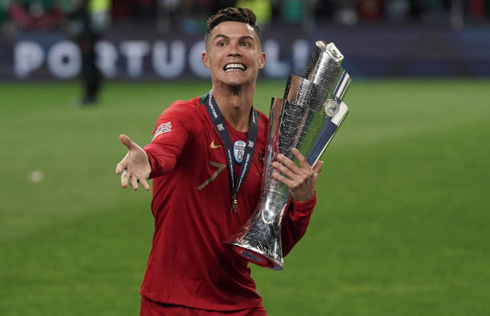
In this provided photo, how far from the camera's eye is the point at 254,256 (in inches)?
165

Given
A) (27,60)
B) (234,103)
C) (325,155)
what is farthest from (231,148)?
(27,60)

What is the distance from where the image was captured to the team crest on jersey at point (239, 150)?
4406 mm

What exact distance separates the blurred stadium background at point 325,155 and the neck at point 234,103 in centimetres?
300

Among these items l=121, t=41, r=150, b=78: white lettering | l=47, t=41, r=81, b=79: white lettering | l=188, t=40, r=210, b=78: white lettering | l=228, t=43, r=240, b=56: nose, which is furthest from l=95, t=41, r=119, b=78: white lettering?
l=228, t=43, r=240, b=56: nose

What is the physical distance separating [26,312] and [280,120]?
3612 mm

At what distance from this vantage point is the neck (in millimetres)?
4438

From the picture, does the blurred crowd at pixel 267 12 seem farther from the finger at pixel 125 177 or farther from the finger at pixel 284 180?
the finger at pixel 125 177

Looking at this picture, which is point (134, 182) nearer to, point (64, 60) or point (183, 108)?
point (183, 108)


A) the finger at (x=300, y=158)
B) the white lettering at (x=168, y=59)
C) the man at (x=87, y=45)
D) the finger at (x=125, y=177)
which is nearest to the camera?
the finger at (x=125, y=177)

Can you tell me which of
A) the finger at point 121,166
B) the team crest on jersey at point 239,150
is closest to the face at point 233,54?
the team crest on jersey at point 239,150

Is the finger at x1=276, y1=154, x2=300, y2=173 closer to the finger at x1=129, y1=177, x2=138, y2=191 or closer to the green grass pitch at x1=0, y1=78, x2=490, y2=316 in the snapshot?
the finger at x1=129, y1=177, x2=138, y2=191

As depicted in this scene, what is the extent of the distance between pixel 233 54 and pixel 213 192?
2.06 feet

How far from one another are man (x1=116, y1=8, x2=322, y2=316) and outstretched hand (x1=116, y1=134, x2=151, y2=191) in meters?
0.55

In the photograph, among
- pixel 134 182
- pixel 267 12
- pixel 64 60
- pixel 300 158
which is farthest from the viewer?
pixel 267 12
